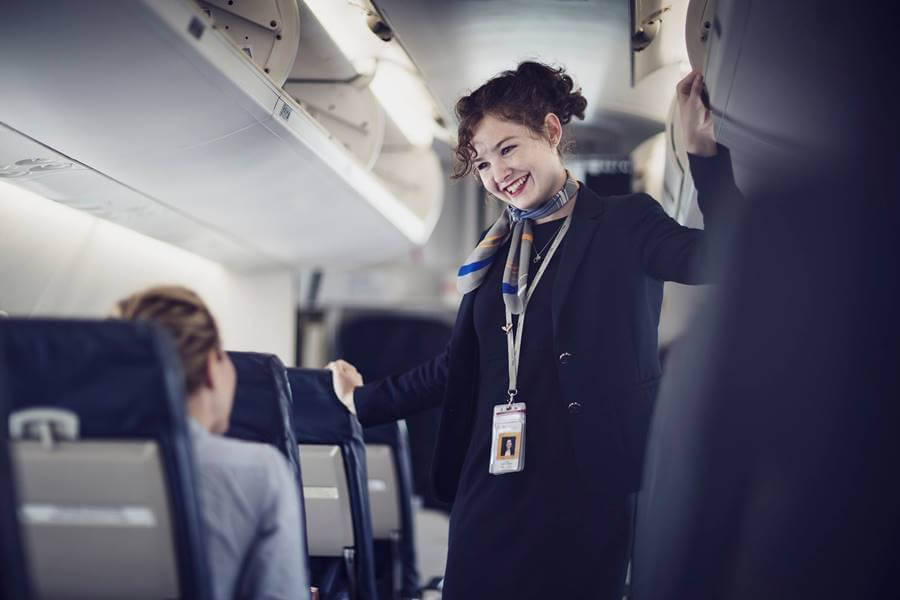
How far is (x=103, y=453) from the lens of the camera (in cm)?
132

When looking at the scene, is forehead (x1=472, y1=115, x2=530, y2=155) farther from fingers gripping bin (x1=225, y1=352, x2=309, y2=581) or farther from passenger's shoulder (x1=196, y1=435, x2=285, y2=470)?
passenger's shoulder (x1=196, y1=435, x2=285, y2=470)

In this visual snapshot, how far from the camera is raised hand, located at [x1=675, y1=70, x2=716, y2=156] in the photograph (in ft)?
5.43

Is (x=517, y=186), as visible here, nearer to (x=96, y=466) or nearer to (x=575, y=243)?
(x=575, y=243)

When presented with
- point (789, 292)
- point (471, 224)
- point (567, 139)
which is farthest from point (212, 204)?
point (471, 224)

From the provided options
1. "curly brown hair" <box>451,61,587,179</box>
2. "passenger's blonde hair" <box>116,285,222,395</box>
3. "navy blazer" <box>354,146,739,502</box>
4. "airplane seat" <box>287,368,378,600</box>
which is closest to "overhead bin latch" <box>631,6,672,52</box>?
"curly brown hair" <box>451,61,587,179</box>

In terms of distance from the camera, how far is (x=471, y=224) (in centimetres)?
809

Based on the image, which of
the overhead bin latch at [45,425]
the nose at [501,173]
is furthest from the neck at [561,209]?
the overhead bin latch at [45,425]

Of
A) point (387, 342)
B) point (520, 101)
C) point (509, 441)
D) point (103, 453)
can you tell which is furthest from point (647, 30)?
point (103, 453)

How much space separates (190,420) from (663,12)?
2.79 metres

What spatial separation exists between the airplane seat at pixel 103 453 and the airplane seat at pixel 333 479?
1.27 m

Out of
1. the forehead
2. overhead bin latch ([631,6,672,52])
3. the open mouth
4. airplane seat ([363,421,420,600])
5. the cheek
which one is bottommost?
airplane seat ([363,421,420,600])

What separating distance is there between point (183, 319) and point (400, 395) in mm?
954

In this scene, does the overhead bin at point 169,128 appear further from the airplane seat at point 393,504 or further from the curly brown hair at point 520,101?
the airplane seat at point 393,504

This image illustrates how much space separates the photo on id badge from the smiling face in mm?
559
